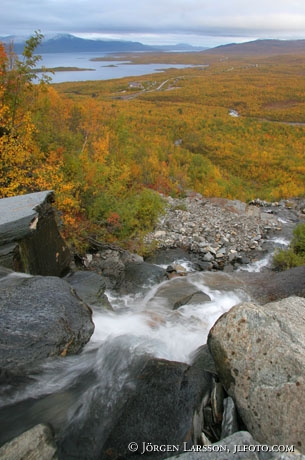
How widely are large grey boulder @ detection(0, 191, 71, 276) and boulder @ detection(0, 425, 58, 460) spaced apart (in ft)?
13.1

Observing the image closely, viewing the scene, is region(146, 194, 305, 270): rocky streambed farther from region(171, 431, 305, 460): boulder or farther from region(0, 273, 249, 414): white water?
region(171, 431, 305, 460): boulder

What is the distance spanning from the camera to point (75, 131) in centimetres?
2300

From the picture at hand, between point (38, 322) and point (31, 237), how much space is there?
10.9 feet

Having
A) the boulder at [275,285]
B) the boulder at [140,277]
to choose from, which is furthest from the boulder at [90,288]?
the boulder at [275,285]

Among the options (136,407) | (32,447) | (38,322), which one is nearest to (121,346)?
(136,407)

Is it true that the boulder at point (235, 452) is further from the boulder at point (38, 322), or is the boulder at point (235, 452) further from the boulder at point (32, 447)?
→ the boulder at point (38, 322)

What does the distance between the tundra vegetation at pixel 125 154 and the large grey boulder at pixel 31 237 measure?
236 cm

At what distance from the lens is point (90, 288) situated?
9.11m

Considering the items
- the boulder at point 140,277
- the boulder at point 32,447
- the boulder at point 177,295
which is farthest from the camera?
the boulder at point 140,277

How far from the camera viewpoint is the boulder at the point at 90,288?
8.55 m

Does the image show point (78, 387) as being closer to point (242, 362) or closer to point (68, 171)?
point (242, 362)

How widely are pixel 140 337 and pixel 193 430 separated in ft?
7.90

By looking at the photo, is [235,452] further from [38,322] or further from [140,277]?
[140,277]

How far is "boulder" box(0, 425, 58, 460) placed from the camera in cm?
429
